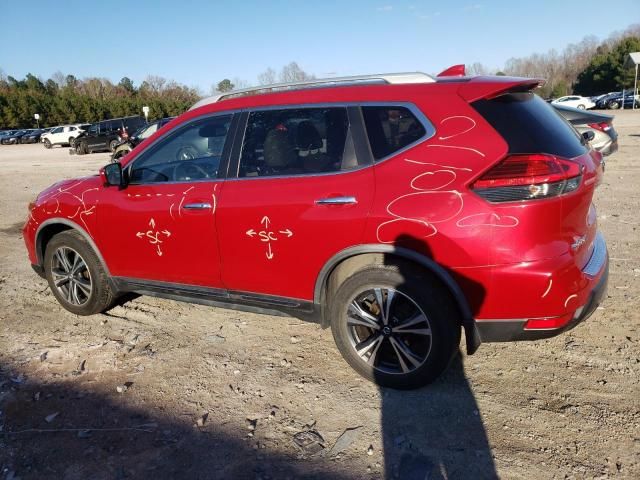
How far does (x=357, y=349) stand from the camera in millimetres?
3209

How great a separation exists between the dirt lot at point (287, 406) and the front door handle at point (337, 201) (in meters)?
1.18

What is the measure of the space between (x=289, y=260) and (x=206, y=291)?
0.84 meters

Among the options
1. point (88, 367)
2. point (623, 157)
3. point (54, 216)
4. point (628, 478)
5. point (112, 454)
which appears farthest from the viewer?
point (623, 157)

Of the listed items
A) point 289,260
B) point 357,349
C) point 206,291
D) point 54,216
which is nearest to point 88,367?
point 206,291

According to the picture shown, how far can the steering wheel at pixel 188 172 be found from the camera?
3.67 meters

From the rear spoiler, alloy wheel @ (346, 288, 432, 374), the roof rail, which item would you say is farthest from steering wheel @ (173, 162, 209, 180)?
the rear spoiler

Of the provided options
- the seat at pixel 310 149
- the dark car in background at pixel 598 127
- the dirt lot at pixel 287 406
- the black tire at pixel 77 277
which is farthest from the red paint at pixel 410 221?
the dark car in background at pixel 598 127

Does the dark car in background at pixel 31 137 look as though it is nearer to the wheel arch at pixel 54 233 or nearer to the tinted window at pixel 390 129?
the wheel arch at pixel 54 233

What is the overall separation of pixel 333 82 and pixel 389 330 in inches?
65.5

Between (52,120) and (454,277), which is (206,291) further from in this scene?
(52,120)

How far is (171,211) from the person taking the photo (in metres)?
3.62

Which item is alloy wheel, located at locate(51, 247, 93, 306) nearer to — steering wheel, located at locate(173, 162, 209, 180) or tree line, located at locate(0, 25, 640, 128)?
steering wheel, located at locate(173, 162, 209, 180)

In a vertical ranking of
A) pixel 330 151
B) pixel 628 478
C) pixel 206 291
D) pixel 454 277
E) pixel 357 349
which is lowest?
pixel 628 478

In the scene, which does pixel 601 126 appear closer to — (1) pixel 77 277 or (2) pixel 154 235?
(2) pixel 154 235
